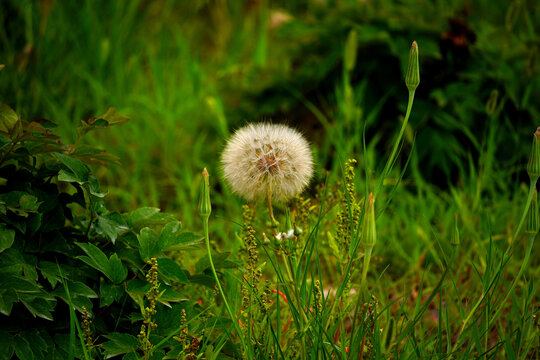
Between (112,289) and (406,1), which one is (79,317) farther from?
(406,1)

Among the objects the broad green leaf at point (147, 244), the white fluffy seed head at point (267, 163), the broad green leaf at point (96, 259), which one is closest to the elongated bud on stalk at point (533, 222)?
the white fluffy seed head at point (267, 163)

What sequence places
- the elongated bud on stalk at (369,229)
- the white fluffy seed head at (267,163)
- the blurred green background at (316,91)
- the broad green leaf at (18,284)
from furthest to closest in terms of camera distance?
the blurred green background at (316,91), the white fluffy seed head at (267,163), the broad green leaf at (18,284), the elongated bud on stalk at (369,229)

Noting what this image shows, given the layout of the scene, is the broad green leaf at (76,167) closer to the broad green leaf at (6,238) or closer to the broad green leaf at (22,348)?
the broad green leaf at (6,238)

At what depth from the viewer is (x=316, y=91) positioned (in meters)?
3.46

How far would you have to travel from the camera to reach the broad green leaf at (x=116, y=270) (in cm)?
133

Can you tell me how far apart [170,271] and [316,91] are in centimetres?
230

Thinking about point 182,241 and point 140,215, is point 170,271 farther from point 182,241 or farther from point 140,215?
point 140,215

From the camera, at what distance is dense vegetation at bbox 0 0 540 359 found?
50.5 inches

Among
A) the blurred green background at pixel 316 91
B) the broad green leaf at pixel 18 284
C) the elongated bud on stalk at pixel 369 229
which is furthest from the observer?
the blurred green background at pixel 316 91

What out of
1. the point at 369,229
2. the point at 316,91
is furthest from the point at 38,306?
the point at 316,91

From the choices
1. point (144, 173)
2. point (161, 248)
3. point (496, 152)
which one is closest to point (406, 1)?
point (496, 152)

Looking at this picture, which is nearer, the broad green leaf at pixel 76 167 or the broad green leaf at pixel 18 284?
the broad green leaf at pixel 18 284

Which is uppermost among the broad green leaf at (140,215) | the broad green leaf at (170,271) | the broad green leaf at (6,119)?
the broad green leaf at (6,119)

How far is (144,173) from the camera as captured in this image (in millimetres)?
3230
